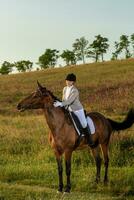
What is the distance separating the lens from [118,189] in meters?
13.5

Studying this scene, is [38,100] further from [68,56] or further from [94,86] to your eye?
[68,56]

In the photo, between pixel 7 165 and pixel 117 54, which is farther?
pixel 117 54

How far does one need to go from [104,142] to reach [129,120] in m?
1.41

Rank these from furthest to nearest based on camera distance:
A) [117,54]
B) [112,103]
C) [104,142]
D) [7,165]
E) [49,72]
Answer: [117,54] → [49,72] → [112,103] → [7,165] → [104,142]

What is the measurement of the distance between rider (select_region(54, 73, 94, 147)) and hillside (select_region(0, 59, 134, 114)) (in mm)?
15774

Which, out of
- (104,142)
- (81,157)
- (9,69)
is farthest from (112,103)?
(9,69)

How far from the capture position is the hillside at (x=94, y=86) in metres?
33.8

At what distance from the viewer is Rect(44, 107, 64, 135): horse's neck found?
13172mm

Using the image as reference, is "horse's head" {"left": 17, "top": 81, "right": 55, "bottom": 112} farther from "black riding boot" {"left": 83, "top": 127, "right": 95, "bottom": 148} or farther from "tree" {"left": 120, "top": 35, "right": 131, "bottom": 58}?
"tree" {"left": 120, "top": 35, "right": 131, "bottom": 58}

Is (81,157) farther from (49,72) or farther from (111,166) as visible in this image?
(49,72)

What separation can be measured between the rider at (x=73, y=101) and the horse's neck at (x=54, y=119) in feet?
0.62

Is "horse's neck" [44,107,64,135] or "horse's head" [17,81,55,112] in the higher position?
"horse's head" [17,81,55,112]

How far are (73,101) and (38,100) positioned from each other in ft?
3.03

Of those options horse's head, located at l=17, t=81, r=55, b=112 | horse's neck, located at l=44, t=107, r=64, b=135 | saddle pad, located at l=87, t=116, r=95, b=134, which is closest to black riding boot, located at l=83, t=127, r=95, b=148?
saddle pad, located at l=87, t=116, r=95, b=134
